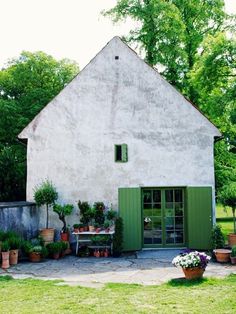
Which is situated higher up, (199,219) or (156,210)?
(156,210)

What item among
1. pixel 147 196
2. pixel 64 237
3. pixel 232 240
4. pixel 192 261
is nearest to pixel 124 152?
pixel 147 196

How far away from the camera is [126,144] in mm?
13953

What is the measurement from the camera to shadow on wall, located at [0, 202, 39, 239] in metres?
12.5

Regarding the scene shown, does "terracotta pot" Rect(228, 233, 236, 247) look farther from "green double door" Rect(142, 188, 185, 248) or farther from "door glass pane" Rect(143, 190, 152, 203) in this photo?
"door glass pane" Rect(143, 190, 152, 203)

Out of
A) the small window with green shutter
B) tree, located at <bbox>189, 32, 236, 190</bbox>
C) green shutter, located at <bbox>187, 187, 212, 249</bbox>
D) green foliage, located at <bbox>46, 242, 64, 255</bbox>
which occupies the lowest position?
green foliage, located at <bbox>46, 242, 64, 255</bbox>

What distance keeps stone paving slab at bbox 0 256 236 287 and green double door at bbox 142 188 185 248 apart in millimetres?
1737

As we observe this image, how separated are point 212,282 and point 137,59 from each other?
8.42 meters

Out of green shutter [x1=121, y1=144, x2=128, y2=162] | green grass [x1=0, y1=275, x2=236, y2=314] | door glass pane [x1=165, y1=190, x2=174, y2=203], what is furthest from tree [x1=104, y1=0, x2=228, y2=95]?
green grass [x1=0, y1=275, x2=236, y2=314]

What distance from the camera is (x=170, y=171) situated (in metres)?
13.9

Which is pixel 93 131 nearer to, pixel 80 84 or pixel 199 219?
pixel 80 84

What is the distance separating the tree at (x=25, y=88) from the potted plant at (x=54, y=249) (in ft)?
27.9

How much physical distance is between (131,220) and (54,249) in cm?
288

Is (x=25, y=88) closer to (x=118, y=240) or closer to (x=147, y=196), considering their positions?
(x=147, y=196)

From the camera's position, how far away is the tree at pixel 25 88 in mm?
21922
